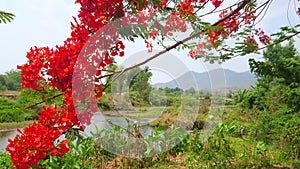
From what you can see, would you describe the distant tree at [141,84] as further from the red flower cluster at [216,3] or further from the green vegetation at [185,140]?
the red flower cluster at [216,3]

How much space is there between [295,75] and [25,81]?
8.95 ft

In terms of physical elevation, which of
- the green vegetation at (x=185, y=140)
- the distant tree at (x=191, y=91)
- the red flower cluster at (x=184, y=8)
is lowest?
the green vegetation at (x=185, y=140)

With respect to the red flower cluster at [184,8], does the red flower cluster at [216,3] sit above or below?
above

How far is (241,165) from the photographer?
9.19ft

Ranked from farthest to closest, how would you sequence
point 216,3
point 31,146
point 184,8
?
point 216,3 < point 184,8 < point 31,146

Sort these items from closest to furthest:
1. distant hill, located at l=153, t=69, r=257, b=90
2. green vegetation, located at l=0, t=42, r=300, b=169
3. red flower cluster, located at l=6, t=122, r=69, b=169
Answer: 1. red flower cluster, located at l=6, t=122, r=69, b=169
2. distant hill, located at l=153, t=69, r=257, b=90
3. green vegetation, located at l=0, t=42, r=300, b=169

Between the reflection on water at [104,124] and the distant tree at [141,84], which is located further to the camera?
the reflection on water at [104,124]

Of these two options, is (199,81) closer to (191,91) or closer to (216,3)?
(191,91)

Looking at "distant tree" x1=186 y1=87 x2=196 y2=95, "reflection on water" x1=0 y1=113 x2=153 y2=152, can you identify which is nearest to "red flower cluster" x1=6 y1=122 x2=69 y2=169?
"reflection on water" x1=0 y1=113 x2=153 y2=152

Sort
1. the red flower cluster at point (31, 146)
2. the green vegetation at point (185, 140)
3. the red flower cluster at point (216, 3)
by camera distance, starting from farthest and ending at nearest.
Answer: the red flower cluster at point (216, 3) → the green vegetation at point (185, 140) → the red flower cluster at point (31, 146)

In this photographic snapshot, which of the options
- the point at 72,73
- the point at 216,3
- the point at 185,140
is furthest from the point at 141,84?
the point at 185,140

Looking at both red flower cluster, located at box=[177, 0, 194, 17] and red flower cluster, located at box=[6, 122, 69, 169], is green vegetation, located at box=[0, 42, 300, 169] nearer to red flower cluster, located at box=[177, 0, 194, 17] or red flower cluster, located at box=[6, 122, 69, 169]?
red flower cluster, located at box=[6, 122, 69, 169]

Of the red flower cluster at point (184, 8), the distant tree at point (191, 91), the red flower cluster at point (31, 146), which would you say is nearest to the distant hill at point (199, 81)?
the distant tree at point (191, 91)

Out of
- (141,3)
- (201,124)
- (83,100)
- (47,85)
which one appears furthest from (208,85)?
(201,124)
